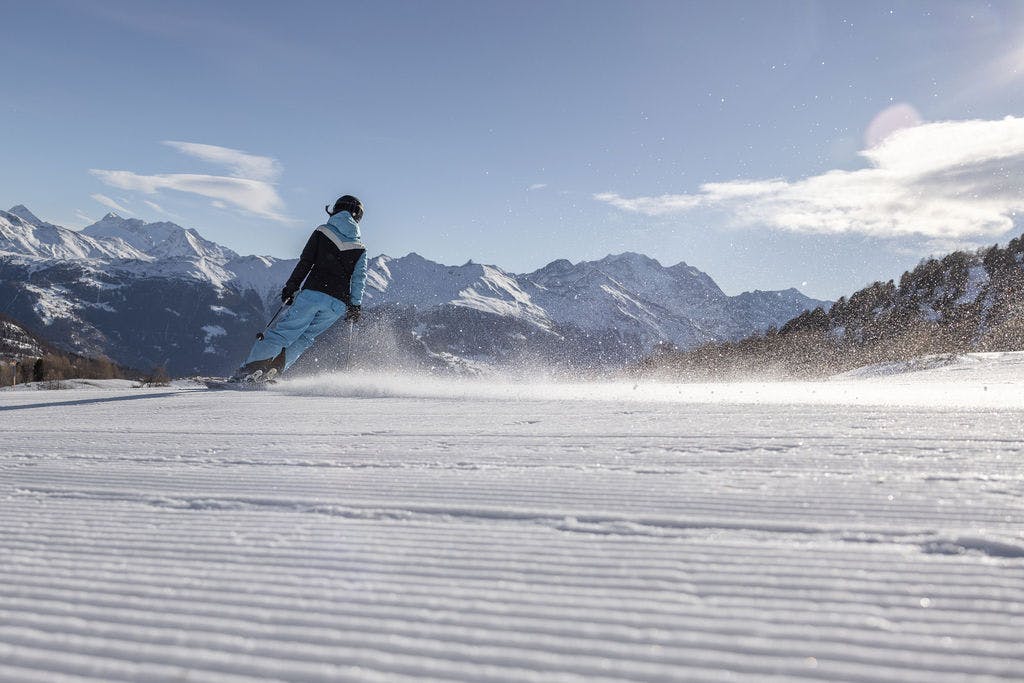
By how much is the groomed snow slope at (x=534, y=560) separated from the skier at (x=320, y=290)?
4896mm

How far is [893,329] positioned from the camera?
83.5ft

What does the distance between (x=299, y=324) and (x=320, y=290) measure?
0.50 meters

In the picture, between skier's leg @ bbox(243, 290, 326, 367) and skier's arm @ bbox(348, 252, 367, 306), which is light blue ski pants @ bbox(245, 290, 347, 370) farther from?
skier's arm @ bbox(348, 252, 367, 306)

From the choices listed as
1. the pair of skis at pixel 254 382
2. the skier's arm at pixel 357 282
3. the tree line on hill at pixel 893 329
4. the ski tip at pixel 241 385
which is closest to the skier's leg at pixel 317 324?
the skier's arm at pixel 357 282

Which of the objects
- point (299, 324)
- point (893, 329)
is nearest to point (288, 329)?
point (299, 324)

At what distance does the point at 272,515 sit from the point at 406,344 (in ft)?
640

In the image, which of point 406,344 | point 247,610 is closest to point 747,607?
point 247,610

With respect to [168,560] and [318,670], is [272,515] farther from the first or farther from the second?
[318,670]

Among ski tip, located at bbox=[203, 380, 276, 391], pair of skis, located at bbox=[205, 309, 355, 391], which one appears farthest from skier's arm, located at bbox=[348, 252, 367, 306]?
ski tip, located at bbox=[203, 380, 276, 391]

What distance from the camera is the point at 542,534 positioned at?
1473 millimetres

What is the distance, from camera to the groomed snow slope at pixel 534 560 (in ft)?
3.12

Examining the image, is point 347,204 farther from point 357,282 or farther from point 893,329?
point 893,329

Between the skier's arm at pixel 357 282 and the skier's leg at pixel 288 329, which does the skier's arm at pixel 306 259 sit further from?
the skier's arm at pixel 357 282

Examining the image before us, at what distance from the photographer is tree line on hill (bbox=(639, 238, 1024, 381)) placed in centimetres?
1541
